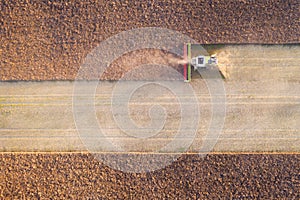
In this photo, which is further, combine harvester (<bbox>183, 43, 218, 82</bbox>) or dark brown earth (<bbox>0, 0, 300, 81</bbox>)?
dark brown earth (<bbox>0, 0, 300, 81</bbox>)

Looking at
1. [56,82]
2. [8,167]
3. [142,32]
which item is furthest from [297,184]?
[8,167]

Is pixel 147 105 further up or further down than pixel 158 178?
further up

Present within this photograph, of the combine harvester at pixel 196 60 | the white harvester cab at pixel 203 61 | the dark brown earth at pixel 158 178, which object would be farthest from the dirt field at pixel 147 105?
the white harvester cab at pixel 203 61

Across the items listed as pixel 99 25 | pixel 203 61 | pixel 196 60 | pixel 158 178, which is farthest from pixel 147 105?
pixel 99 25

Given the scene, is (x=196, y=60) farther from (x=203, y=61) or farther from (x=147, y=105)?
(x=147, y=105)

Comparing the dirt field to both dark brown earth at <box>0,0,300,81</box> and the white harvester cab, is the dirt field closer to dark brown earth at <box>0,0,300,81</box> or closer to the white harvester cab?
dark brown earth at <box>0,0,300,81</box>

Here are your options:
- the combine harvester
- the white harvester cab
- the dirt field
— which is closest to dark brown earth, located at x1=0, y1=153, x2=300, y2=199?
the dirt field
